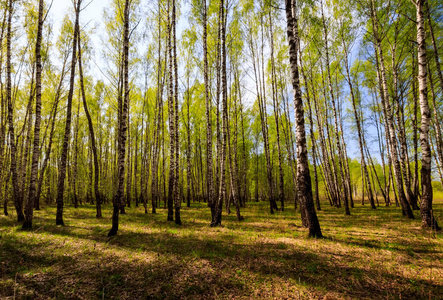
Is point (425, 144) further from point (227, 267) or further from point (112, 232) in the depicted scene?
point (112, 232)

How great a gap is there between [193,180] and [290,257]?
25.8 m

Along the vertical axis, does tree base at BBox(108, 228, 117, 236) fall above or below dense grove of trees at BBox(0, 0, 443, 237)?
below

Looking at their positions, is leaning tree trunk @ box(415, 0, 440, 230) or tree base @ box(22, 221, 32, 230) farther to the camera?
tree base @ box(22, 221, 32, 230)

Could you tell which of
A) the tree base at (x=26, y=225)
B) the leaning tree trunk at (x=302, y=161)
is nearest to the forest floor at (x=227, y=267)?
the leaning tree trunk at (x=302, y=161)

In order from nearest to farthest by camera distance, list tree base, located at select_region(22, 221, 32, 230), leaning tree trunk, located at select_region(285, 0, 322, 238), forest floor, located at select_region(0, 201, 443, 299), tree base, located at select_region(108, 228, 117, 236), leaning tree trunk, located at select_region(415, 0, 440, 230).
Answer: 1. forest floor, located at select_region(0, 201, 443, 299)
2. leaning tree trunk, located at select_region(285, 0, 322, 238)
3. leaning tree trunk, located at select_region(415, 0, 440, 230)
4. tree base, located at select_region(108, 228, 117, 236)
5. tree base, located at select_region(22, 221, 32, 230)

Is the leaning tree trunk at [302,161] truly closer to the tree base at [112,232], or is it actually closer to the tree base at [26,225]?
the tree base at [112,232]

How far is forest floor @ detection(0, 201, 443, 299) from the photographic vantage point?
3.63 meters

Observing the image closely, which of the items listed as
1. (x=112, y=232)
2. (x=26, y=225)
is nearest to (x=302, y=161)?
(x=112, y=232)

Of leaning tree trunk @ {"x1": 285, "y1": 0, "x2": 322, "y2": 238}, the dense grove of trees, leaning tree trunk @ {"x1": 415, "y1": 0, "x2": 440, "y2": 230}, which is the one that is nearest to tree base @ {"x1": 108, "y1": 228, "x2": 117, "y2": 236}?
the dense grove of trees

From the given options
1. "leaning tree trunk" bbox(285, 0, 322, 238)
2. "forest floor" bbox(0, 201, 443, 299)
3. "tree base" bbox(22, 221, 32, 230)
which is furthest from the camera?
"tree base" bbox(22, 221, 32, 230)

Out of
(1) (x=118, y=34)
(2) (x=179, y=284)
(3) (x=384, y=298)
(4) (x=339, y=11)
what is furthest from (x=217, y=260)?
(4) (x=339, y=11)

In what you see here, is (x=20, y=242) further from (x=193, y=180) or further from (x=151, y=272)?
(x=193, y=180)

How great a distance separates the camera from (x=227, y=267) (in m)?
4.55

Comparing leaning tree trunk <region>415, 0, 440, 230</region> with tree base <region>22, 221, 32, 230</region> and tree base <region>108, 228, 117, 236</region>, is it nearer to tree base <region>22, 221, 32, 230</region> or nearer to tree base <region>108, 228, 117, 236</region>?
tree base <region>108, 228, 117, 236</region>
